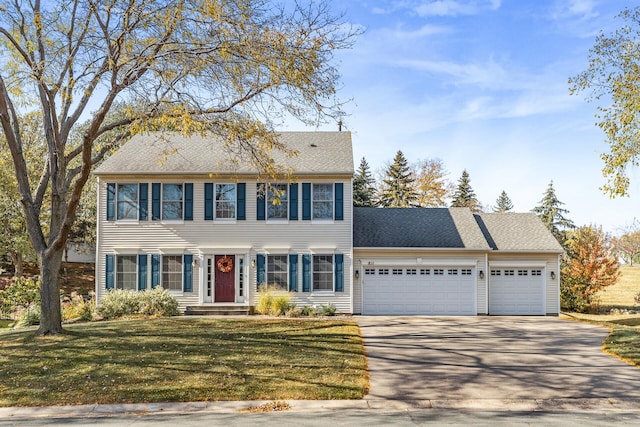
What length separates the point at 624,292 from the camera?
34.6 m

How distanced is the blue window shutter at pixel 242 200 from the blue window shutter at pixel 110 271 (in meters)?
4.95

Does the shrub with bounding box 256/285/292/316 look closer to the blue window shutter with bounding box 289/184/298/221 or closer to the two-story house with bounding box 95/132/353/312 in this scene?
the two-story house with bounding box 95/132/353/312

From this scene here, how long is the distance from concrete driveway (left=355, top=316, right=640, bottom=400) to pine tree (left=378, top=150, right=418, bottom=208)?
23.1 meters

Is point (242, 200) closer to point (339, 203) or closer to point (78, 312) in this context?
point (339, 203)

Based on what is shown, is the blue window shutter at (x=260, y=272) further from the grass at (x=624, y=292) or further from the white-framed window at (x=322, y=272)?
the grass at (x=624, y=292)

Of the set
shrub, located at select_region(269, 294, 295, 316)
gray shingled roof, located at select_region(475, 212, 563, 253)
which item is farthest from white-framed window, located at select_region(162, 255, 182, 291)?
gray shingled roof, located at select_region(475, 212, 563, 253)

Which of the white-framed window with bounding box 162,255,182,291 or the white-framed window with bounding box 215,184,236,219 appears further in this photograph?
the white-framed window with bounding box 215,184,236,219

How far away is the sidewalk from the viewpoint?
25.2ft

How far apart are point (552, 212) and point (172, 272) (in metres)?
27.3

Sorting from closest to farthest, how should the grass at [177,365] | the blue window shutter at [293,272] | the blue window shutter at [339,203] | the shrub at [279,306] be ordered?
the grass at [177,365], the shrub at [279,306], the blue window shutter at [293,272], the blue window shutter at [339,203]

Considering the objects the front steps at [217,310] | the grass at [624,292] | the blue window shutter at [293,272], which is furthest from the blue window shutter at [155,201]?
the grass at [624,292]

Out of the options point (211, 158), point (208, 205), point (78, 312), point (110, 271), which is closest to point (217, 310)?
point (208, 205)

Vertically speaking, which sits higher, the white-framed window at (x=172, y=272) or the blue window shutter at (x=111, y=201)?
the blue window shutter at (x=111, y=201)

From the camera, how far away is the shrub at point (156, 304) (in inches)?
714
